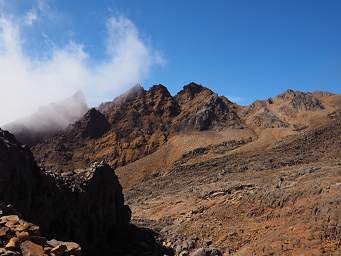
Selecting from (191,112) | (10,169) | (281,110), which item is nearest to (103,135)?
(191,112)

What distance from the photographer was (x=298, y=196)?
34969 millimetres

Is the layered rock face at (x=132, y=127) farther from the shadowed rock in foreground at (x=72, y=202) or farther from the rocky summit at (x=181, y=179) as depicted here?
the shadowed rock in foreground at (x=72, y=202)

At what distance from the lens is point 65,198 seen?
32062 millimetres

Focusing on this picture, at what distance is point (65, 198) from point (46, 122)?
104994mm

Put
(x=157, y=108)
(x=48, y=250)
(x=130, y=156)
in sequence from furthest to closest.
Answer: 1. (x=157, y=108)
2. (x=130, y=156)
3. (x=48, y=250)

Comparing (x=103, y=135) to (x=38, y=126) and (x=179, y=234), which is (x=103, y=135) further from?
(x=179, y=234)

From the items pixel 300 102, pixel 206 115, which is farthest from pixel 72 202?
pixel 300 102

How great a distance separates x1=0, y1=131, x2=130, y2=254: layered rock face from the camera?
2720 cm

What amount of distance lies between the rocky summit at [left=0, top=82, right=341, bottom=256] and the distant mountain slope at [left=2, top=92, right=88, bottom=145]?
2.41m

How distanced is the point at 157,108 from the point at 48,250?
119253mm

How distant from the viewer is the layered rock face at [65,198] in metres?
27.2

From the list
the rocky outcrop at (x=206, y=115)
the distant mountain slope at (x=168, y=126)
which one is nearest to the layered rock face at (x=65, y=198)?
the distant mountain slope at (x=168, y=126)

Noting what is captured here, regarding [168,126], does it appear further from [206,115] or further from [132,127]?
[206,115]

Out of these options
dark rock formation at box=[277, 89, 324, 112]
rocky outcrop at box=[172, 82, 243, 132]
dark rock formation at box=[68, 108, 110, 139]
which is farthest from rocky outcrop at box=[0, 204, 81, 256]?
dark rock formation at box=[277, 89, 324, 112]
